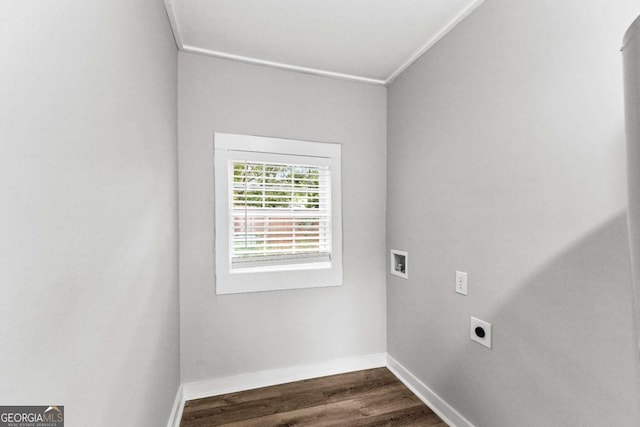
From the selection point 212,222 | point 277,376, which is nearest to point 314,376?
point 277,376

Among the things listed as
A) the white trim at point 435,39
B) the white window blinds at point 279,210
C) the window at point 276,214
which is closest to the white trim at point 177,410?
the window at point 276,214

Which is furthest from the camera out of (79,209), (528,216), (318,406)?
(318,406)

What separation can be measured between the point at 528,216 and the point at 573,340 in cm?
53

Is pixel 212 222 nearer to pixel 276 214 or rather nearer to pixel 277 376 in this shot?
pixel 276 214

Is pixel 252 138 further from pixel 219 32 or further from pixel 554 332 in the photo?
pixel 554 332

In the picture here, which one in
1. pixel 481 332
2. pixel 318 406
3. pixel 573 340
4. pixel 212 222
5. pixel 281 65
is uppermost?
pixel 281 65

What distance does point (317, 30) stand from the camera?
1.87 metres

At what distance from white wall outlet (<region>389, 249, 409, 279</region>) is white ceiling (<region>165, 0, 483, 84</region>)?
1451 mm

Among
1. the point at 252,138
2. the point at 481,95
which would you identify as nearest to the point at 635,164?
the point at 481,95

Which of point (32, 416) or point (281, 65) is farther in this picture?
point (281, 65)

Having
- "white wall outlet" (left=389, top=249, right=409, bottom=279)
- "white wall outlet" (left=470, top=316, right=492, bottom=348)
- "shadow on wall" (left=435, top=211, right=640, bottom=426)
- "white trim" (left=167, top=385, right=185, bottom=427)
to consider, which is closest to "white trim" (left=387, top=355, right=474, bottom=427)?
"shadow on wall" (left=435, top=211, right=640, bottom=426)

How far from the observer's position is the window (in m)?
2.16

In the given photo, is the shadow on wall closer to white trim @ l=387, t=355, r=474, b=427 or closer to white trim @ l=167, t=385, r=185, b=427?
white trim @ l=387, t=355, r=474, b=427

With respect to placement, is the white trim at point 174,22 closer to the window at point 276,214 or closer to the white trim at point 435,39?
the window at point 276,214
